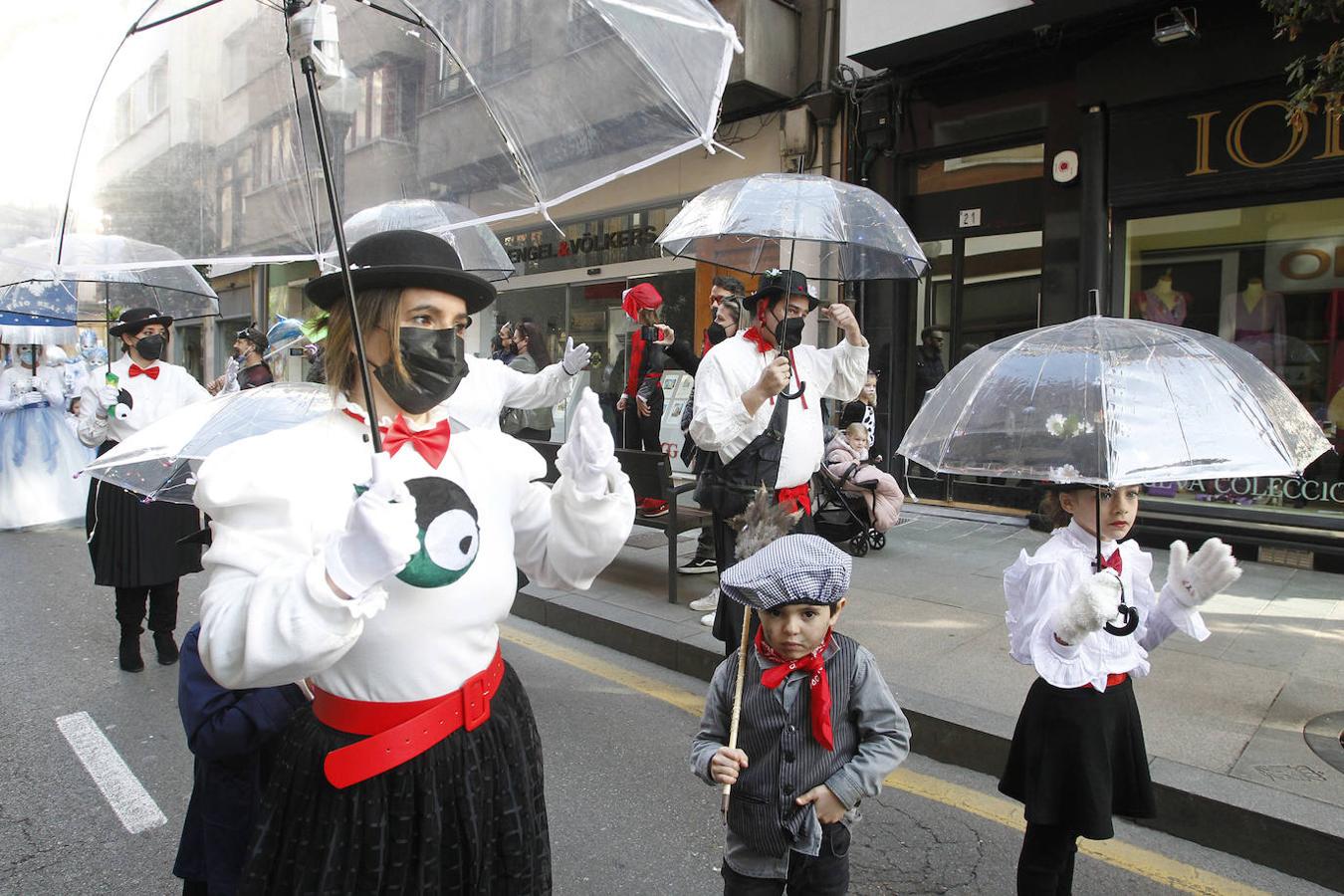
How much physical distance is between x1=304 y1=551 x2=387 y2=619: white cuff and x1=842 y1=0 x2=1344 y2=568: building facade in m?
7.52

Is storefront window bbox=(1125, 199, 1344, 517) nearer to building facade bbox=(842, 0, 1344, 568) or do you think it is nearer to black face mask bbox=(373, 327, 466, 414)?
building facade bbox=(842, 0, 1344, 568)

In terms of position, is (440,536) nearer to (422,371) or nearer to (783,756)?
(422,371)

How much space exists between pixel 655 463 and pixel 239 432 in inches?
166

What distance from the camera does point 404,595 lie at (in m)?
1.65

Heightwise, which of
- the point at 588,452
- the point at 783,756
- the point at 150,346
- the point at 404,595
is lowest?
the point at 783,756

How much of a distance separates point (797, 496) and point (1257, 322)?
589 centimetres

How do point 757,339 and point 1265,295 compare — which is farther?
point 1265,295

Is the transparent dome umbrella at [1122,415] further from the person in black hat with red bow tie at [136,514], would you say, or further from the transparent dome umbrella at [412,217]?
the person in black hat with red bow tie at [136,514]

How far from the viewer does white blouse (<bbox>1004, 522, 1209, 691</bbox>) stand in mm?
2572

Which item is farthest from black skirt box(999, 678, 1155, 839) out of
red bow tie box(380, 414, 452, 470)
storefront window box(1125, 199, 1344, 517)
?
storefront window box(1125, 199, 1344, 517)

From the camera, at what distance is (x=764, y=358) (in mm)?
4578

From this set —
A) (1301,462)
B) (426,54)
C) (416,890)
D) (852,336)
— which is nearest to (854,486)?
(852,336)

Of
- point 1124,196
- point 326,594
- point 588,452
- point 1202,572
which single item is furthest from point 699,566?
point 326,594

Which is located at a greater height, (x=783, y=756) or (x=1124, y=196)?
(x=1124, y=196)
